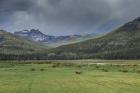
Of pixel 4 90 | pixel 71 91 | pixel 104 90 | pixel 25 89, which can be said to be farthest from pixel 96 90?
pixel 4 90

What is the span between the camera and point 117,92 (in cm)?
4678

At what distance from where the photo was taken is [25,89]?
4862 centimetres

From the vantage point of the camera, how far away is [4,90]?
47969 mm

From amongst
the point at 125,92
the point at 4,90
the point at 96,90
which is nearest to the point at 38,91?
the point at 4,90

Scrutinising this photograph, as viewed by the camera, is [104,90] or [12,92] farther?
[104,90]

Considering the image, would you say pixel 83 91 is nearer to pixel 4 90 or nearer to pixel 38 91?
pixel 38 91

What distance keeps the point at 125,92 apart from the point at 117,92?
116 centimetres

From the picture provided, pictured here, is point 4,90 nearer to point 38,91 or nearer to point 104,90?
point 38,91

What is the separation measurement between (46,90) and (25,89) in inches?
126

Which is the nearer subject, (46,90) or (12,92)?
(12,92)

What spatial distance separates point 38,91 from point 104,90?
33.1 feet

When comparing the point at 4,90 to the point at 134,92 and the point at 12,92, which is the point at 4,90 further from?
the point at 134,92

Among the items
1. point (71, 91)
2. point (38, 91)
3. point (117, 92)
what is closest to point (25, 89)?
point (38, 91)

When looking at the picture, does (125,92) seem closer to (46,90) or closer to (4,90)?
(46,90)
